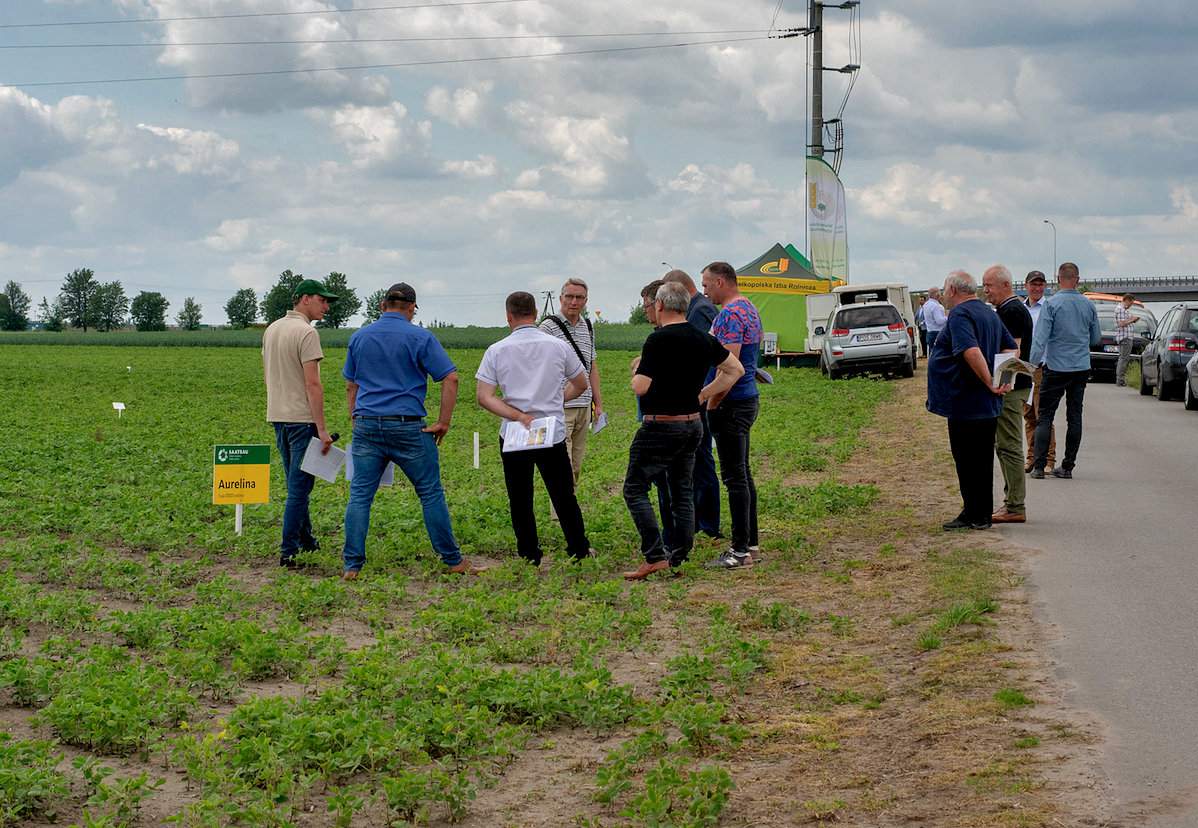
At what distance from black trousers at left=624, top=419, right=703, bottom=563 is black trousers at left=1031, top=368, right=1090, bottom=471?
5973 mm

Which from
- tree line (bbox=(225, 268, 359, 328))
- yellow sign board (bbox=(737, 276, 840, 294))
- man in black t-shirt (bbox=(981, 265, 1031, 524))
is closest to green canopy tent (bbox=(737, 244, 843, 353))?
yellow sign board (bbox=(737, 276, 840, 294))

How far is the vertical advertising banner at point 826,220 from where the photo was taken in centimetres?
3853

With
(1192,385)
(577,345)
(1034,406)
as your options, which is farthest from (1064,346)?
(1192,385)

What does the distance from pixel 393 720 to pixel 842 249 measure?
34.8 metres

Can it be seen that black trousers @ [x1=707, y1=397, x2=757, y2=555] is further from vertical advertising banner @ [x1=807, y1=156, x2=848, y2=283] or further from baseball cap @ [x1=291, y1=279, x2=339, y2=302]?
vertical advertising banner @ [x1=807, y1=156, x2=848, y2=283]

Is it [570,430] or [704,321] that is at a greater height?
[704,321]

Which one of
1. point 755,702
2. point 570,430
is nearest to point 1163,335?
point 570,430

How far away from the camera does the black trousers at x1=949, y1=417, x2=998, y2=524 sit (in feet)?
35.9

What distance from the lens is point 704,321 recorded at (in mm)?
10078

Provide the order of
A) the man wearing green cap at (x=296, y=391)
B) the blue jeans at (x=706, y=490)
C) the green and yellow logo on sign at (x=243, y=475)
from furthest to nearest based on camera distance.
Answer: the green and yellow logo on sign at (x=243, y=475), the blue jeans at (x=706, y=490), the man wearing green cap at (x=296, y=391)

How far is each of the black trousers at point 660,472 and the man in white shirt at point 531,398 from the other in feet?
1.90

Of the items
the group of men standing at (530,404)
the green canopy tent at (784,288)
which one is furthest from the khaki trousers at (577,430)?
the green canopy tent at (784,288)

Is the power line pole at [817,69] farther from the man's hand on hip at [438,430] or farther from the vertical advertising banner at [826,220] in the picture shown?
the man's hand on hip at [438,430]

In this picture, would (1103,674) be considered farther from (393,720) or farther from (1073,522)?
(1073,522)
